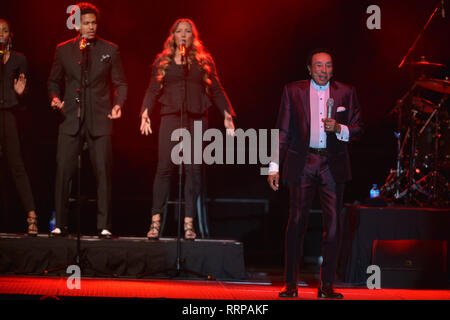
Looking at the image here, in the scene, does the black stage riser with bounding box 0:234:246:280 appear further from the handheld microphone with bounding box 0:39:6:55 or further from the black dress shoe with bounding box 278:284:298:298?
the handheld microphone with bounding box 0:39:6:55

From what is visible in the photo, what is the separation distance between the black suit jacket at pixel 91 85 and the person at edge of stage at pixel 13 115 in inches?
14.6

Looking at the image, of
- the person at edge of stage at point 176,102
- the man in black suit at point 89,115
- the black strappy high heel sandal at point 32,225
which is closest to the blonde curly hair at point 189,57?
the person at edge of stage at point 176,102

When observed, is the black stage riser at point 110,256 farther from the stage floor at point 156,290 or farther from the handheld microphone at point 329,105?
the handheld microphone at point 329,105

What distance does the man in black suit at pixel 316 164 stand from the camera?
4.28m

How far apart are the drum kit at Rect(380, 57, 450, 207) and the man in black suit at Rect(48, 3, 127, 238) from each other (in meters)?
3.13

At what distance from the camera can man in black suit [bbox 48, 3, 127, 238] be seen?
224 inches

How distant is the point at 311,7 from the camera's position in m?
7.67

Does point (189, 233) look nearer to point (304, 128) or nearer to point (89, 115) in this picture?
point (89, 115)

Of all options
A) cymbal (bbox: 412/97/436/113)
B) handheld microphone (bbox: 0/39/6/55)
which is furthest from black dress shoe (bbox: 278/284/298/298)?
cymbal (bbox: 412/97/436/113)

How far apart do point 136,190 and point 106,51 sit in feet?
8.31

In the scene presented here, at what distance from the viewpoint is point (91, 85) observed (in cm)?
570

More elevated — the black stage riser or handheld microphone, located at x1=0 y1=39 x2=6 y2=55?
handheld microphone, located at x1=0 y1=39 x2=6 y2=55
